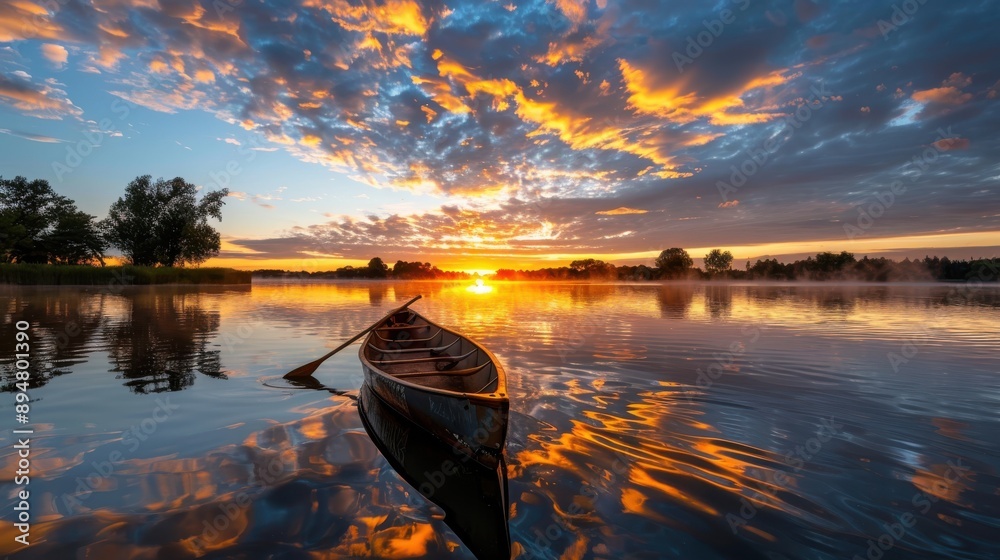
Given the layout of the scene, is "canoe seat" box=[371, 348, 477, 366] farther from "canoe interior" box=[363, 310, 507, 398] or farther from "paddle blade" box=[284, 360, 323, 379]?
"paddle blade" box=[284, 360, 323, 379]

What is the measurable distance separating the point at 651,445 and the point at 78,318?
29867mm

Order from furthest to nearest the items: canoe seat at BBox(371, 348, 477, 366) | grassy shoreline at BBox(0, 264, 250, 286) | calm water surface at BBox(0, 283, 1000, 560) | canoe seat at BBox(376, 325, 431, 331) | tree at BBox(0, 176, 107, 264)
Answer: tree at BBox(0, 176, 107, 264), grassy shoreline at BBox(0, 264, 250, 286), canoe seat at BBox(376, 325, 431, 331), canoe seat at BBox(371, 348, 477, 366), calm water surface at BBox(0, 283, 1000, 560)

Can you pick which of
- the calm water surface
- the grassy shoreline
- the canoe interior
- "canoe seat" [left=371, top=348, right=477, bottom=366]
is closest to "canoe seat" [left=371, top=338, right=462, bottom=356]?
the canoe interior

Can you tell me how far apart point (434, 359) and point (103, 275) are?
65.5 meters

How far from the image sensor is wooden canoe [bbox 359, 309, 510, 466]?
17.4 feet

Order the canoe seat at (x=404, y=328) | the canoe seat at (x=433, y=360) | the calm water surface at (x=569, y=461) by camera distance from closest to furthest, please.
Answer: the calm water surface at (x=569, y=461) < the canoe seat at (x=433, y=360) < the canoe seat at (x=404, y=328)

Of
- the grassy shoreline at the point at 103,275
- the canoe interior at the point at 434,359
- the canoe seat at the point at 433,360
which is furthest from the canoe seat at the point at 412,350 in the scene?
the grassy shoreline at the point at 103,275

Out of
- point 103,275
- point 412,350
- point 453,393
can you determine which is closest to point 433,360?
point 412,350

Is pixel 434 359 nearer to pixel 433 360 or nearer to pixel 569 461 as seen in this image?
pixel 433 360

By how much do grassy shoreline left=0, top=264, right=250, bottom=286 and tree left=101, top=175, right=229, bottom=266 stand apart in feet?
29.6

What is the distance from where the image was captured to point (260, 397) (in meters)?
9.29

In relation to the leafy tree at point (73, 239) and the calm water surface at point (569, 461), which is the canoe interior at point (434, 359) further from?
the leafy tree at point (73, 239)

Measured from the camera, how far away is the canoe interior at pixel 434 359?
310 inches

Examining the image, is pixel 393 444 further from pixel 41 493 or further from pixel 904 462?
pixel 904 462
